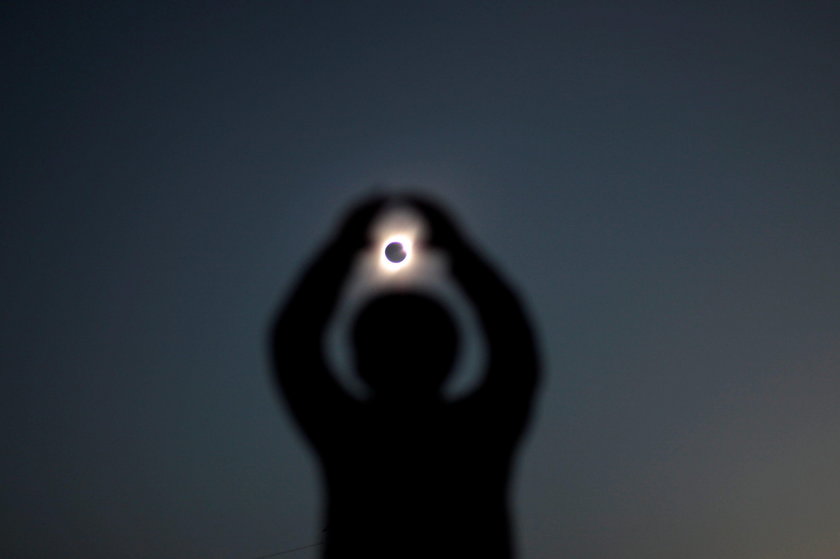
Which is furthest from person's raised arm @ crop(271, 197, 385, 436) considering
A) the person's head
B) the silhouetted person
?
the person's head

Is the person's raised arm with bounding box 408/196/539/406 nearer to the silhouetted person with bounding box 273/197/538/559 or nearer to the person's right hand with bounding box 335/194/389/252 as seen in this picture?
the silhouetted person with bounding box 273/197/538/559

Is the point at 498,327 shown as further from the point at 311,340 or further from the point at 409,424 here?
the point at 311,340

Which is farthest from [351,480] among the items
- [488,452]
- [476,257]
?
[476,257]

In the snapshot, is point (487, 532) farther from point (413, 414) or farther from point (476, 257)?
point (476, 257)

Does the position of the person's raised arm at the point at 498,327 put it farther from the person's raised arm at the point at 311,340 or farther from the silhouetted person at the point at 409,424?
the person's raised arm at the point at 311,340

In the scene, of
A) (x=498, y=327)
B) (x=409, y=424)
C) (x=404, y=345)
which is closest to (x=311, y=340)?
(x=404, y=345)

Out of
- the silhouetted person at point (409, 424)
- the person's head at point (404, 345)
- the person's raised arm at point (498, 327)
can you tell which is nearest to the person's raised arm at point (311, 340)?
the silhouetted person at point (409, 424)
